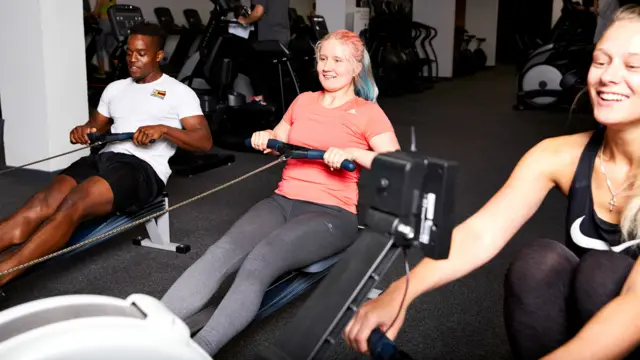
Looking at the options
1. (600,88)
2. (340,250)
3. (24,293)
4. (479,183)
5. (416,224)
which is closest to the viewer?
(416,224)

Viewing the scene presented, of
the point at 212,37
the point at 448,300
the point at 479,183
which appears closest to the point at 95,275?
the point at 448,300

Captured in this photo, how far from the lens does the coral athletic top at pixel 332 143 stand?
1.97m

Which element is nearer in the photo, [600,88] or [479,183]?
[600,88]

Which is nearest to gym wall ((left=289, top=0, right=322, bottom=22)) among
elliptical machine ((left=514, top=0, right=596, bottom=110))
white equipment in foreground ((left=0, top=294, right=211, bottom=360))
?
elliptical machine ((left=514, top=0, right=596, bottom=110))

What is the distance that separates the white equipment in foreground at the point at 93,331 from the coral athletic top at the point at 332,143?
3.43 ft

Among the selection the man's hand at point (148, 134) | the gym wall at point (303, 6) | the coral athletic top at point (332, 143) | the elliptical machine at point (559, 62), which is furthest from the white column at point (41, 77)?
the gym wall at point (303, 6)

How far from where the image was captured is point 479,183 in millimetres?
3902

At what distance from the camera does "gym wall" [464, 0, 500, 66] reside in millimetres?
11984

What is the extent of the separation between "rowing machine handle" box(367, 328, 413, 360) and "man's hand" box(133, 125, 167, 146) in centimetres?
148

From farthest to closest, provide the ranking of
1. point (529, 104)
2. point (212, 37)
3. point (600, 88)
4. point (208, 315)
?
point (529, 104) → point (212, 37) → point (208, 315) → point (600, 88)

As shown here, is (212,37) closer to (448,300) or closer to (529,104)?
(448,300)

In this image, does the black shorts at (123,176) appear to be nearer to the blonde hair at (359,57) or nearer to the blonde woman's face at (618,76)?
the blonde hair at (359,57)

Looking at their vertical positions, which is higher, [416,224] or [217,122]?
[416,224]

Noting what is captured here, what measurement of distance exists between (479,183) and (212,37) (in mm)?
2093
